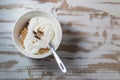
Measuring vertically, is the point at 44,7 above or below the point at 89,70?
above

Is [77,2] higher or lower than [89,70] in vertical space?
higher

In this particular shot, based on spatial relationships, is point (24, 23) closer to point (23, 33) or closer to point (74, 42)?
point (23, 33)

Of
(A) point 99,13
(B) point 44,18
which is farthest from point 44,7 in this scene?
(A) point 99,13

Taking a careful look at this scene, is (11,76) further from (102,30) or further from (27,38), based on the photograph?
(102,30)

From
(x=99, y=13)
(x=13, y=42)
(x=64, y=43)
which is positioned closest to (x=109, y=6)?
(x=99, y=13)

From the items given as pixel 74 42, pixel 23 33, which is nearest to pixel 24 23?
pixel 23 33

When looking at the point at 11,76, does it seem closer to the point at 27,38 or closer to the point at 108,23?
the point at 27,38
